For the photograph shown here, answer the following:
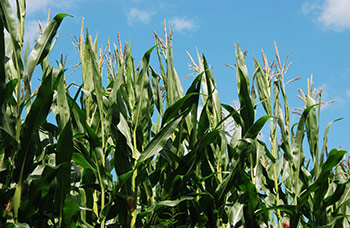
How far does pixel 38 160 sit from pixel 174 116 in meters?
0.66

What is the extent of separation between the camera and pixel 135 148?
2125mm

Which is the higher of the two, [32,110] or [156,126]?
[156,126]

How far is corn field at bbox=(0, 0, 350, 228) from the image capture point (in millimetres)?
1811

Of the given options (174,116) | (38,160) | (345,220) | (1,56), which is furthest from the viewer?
(345,220)

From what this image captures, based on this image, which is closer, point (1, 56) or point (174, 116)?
point (1, 56)

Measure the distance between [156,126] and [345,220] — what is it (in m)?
1.35

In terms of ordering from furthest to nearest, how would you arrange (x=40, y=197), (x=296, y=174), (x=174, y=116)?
1. (x=296, y=174)
2. (x=174, y=116)
3. (x=40, y=197)

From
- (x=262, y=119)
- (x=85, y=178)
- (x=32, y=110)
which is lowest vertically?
(x=85, y=178)

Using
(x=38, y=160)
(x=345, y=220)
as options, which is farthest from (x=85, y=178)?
(x=345, y=220)

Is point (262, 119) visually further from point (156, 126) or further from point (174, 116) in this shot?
point (156, 126)

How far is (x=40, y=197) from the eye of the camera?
185cm

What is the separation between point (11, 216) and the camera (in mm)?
1786

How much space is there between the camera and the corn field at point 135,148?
181cm

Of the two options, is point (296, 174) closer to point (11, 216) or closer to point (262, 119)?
point (262, 119)
